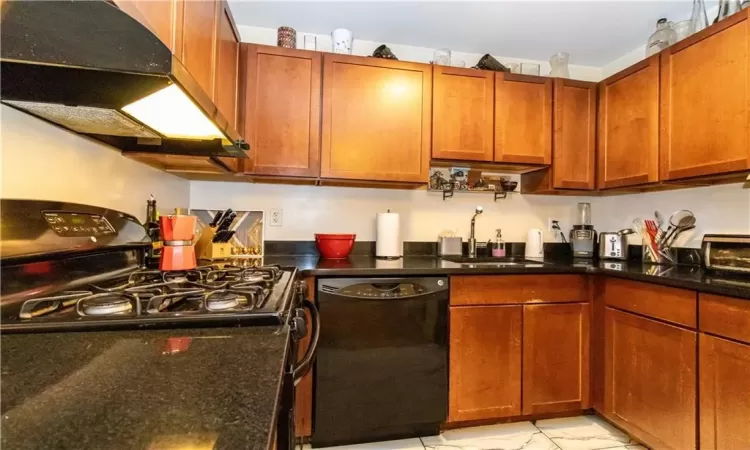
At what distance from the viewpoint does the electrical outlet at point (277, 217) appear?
2244 mm

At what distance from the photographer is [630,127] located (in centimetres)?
207

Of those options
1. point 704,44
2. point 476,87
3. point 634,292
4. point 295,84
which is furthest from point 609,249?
point 295,84

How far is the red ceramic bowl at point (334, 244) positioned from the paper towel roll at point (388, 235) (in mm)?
188

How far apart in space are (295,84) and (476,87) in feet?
3.45

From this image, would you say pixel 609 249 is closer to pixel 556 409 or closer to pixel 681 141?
pixel 681 141

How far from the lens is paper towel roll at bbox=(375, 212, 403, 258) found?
219 centimetres

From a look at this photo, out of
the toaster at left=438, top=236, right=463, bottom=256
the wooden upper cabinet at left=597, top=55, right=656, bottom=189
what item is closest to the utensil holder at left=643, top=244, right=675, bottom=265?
the wooden upper cabinet at left=597, top=55, right=656, bottom=189

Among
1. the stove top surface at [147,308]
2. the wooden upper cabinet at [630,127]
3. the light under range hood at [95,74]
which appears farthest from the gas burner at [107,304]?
the wooden upper cabinet at [630,127]

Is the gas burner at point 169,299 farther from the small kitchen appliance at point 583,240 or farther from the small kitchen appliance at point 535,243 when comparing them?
the small kitchen appliance at point 583,240

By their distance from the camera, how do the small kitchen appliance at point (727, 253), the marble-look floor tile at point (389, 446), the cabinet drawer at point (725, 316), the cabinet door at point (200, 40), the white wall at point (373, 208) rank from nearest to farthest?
the cabinet door at point (200, 40) → the cabinet drawer at point (725, 316) → the small kitchen appliance at point (727, 253) → the marble-look floor tile at point (389, 446) → the white wall at point (373, 208)

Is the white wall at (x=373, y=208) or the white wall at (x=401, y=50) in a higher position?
the white wall at (x=401, y=50)

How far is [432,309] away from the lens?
1.78 meters

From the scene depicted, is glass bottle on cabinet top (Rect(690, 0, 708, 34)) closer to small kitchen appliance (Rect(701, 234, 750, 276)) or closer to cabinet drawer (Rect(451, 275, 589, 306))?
small kitchen appliance (Rect(701, 234, 750, 276))

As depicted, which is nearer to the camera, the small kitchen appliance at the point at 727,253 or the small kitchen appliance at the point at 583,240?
the small kitchen appliance at the point at 727,253
